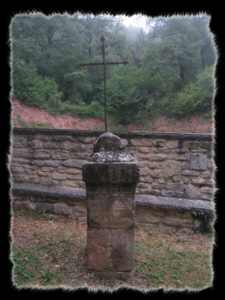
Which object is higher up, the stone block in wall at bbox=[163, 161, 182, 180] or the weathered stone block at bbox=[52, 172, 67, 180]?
the stone block in wall at bbox=[163, 161, 182, 180]

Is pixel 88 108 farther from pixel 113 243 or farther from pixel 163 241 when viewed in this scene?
pixel 113 243

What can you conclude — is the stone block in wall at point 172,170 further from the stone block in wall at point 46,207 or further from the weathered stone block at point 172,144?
the stone block in wall at point 46,207

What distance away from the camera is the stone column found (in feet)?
7.88

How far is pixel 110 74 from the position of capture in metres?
13.1

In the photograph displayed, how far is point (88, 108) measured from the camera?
12.7 m

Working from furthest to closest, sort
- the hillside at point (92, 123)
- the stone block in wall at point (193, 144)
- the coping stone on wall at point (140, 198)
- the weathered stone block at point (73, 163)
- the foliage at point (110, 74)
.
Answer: the foliage at point (110, 74) → the hillside at point (92, 123) → the weathered stone block at point (73, 163) → the stone block in wall at point (193, 144) → the coping stone on wall at point (140, 198)

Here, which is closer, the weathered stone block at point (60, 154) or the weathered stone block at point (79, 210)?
the weathered stone block at point (79, 210)

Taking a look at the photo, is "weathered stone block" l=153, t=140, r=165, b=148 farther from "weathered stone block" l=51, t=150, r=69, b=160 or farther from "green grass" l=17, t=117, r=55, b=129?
"green grass" l=17, t=117, r=55, b=129

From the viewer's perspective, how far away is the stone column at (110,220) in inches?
94.6

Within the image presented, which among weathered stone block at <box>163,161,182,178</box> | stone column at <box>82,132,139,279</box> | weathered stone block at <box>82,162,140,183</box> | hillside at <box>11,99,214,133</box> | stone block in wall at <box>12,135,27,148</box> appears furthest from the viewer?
hillside at <box>11,99,214,133</box>

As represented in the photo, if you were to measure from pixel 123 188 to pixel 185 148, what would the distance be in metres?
2.14

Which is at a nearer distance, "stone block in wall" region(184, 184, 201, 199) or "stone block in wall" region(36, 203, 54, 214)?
"stone block in wall" region(184, 184, 201, 199)

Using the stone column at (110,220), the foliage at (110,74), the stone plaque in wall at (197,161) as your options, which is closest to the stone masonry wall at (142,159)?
the stone plaque in wall at (197,161)

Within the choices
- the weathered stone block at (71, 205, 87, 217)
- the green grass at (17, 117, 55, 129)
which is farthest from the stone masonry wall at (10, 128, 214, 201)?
the green grass at (17, 117, 55, 129)
